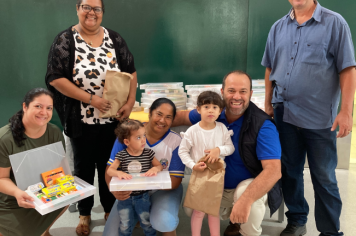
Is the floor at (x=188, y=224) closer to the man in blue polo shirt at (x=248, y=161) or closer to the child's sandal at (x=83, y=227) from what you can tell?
the child's sandal at (x=83, y=227)

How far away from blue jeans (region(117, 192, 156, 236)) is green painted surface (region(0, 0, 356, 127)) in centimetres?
217

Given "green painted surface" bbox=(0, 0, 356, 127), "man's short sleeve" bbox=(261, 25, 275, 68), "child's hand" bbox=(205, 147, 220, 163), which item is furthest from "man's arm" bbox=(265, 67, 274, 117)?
"green painted surface" bbox=(0, 0, 356, 127)

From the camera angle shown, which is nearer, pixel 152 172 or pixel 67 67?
pixel 152 172

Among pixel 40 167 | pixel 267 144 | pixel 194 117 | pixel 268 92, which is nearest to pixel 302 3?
pixel 268 92

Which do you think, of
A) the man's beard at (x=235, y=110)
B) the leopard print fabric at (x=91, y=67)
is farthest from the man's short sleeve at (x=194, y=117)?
the leopard print fabric at (x=91, y=67)

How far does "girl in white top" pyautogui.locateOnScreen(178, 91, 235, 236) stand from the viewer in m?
1.93

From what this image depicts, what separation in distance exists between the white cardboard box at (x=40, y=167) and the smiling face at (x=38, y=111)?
0.20 meters

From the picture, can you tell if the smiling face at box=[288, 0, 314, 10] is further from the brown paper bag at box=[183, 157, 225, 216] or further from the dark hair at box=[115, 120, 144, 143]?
the dark hair at box=[115, 120, 144, 143]

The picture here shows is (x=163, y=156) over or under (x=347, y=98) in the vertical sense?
under

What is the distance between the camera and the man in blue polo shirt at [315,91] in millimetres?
1926

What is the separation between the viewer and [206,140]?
198cm

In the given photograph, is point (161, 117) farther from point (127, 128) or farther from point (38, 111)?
point (38, 111)

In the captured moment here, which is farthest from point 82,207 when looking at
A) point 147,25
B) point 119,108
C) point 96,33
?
point 147,25

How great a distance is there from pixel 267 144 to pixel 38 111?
158cm
